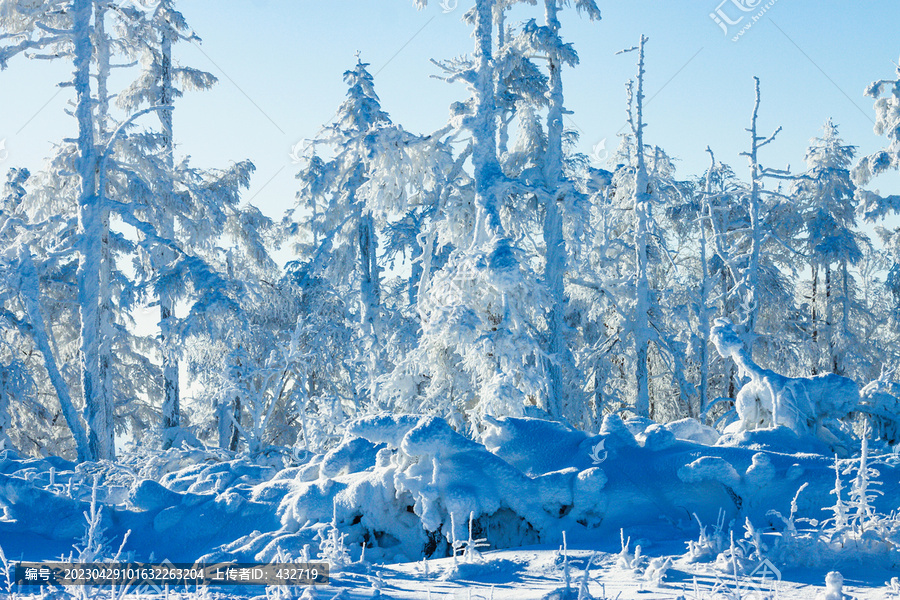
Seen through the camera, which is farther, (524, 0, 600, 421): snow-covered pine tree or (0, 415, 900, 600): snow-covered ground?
(524, 0, 600, 421): snow-covered pine tree

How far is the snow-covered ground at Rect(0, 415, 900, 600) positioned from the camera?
4.23m

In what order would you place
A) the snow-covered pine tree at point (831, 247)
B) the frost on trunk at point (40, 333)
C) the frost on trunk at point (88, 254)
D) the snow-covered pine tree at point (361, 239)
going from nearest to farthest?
1. the frost on trunk at point (40, 333)
2. the frost on trunk at point (88, 254)
3. the snow-covered pine tree at point (361, 239)
4. the snow-covered pine tree at point (831, 247)

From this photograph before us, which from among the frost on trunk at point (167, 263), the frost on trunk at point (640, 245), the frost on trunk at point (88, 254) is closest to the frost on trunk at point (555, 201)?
the frost on trunk at point (640, 245)

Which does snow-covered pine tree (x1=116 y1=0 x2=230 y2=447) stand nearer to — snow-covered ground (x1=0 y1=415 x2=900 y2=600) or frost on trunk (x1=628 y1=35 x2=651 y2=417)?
snow-covered ground (x1=0 y1=415 x2=900 y2=600)

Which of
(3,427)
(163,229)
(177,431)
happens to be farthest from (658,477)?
(3,427)

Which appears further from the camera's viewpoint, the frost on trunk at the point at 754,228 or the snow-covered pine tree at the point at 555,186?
the frost on trunk at the point at 754,228

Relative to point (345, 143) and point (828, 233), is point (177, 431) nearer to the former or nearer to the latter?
point (345, 143)

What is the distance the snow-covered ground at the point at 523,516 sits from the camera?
4227mm

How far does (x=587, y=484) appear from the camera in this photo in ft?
18.4

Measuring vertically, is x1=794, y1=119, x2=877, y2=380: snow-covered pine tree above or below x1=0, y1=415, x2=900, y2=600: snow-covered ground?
above

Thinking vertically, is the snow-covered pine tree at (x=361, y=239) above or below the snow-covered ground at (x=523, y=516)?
above

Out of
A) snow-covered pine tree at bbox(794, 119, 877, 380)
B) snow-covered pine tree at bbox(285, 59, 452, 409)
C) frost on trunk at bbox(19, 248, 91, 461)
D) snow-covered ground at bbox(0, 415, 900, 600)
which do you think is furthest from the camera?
snow-covered pine tree at bbox(794, 119, 877, 380)

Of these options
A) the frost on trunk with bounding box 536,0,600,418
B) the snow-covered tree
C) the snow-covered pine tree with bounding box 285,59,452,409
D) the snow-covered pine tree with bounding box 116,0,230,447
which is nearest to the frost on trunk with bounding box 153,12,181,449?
the snow-covered pine tree with bounding box 116,0,230,447

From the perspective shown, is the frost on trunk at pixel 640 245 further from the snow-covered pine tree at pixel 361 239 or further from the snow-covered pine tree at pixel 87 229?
the snow-covered pine tree at pixel 87 229
